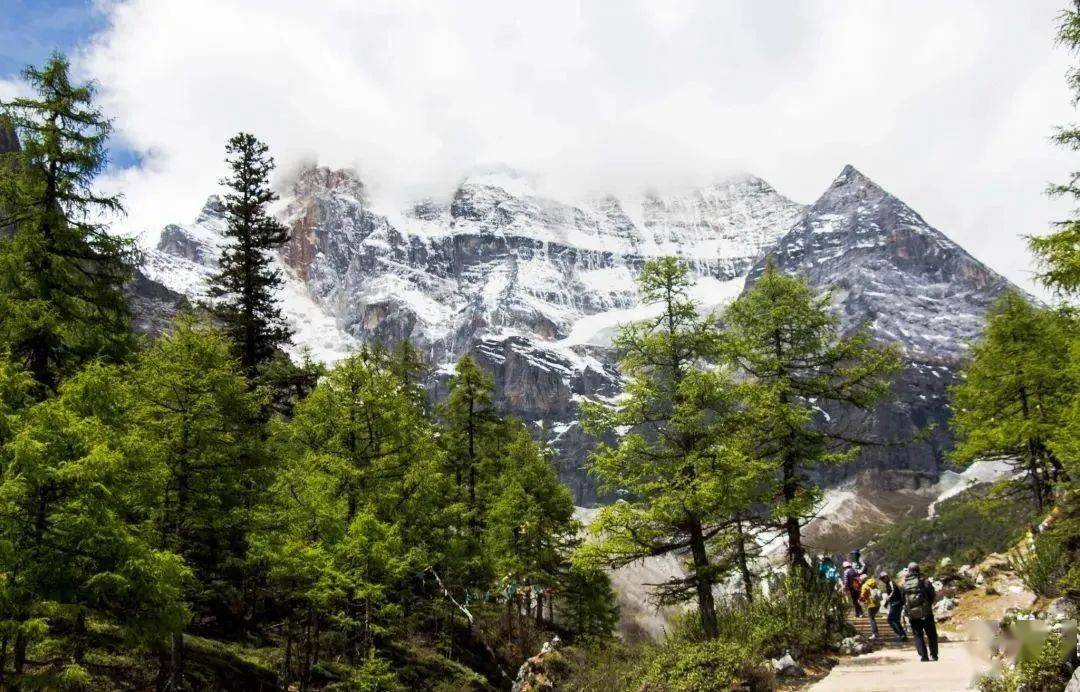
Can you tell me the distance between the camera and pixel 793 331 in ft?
61.1

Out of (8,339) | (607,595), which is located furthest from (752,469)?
(607,595)

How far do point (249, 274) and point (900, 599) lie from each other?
79.3 feet

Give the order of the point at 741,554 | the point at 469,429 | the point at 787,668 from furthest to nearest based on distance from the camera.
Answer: the point at 469,429 → the point at 741,554 → the point at 787,668

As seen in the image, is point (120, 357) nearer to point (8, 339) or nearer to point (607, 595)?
point (8, 339)

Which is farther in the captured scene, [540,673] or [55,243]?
[540,673]

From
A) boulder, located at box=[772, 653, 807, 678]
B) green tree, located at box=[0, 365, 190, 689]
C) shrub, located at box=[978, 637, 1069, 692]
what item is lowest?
boulder, located at box=[772, 653, 807, 678]

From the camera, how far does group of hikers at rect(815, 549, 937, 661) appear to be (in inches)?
490

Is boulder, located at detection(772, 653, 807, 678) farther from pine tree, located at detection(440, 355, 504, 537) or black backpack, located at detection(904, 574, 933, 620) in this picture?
pine tree, located at detection(440, 355, 504, 537)

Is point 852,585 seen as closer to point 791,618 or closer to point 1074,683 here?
point 791,618

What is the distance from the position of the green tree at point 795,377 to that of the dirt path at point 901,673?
344 cm

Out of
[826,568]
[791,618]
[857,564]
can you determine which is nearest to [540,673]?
[826,568]

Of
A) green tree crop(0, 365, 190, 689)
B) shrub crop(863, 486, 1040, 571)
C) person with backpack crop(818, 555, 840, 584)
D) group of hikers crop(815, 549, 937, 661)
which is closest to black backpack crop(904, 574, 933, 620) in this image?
group of hikers crop(815, 549, 937, 661)

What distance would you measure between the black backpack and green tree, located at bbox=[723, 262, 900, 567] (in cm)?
339

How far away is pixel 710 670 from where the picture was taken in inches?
436
